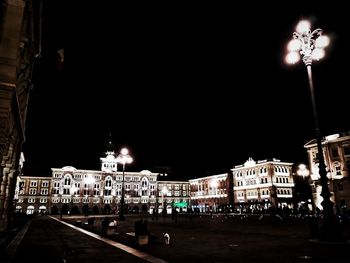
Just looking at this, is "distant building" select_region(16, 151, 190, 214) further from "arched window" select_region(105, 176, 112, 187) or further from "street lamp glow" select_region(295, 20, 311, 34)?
"street lamp glow" select_region(295, 20, 311, 34)

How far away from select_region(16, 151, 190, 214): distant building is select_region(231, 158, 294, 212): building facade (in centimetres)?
2481

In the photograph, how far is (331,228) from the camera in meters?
13.7

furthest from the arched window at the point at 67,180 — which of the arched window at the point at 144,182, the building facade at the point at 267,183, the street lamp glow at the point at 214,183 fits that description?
the building facade at the point at 267,183

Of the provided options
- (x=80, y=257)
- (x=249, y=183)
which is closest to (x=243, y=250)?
(x=80, y=257)

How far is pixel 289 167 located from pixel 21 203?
273ft

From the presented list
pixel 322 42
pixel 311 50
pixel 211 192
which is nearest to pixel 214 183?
pixel 211 192

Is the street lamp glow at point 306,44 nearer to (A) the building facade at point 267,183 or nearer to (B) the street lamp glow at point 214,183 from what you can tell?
(A) the building facade at point 267,183

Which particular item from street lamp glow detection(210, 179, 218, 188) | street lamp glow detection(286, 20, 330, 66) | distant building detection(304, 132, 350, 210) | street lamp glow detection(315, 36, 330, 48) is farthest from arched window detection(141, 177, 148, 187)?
street lamp glow detection(315, 36, 330, 48)

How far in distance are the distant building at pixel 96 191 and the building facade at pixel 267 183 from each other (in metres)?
24.8

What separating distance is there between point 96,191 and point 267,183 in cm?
5935

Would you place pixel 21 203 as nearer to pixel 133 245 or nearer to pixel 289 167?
pixel 289 167

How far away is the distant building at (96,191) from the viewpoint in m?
98.3

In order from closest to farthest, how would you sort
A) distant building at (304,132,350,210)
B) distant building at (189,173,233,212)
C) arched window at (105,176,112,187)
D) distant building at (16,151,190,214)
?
distant building at (304,132,350,210), distant building at (16,151,190,214), distant building at (189,173,233,212), arched window at (105,176,112,187)

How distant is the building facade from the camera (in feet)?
269
